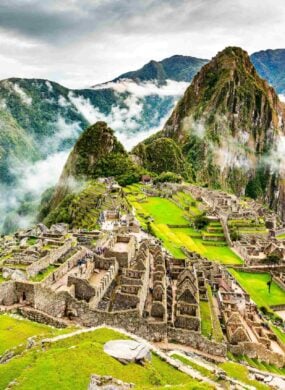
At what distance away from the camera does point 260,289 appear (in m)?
54.1

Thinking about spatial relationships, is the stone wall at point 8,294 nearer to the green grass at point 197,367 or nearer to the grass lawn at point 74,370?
the grass lawn at point 74,370

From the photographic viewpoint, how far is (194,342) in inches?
1032

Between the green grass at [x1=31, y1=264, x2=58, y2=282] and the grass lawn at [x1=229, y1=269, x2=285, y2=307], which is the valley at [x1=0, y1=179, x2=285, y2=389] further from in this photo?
the grass lawn at [x1=229, y1=269, x2=285, y2=307]

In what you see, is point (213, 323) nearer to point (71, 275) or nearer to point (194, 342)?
point (194, 342)

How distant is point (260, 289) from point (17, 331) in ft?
130

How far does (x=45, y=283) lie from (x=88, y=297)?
2871 millimetres

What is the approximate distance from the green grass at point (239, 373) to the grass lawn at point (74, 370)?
502 cm

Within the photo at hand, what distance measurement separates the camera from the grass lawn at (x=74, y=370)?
50.2 feet

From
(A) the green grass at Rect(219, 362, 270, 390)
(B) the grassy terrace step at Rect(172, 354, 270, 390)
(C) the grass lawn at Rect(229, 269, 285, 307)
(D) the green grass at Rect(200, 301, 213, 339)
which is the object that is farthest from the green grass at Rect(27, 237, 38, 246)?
(C) the grass lawn at Rect(229, 269, 285, 307)

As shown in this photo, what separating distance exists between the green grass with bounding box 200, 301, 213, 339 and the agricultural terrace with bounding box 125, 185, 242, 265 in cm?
1706

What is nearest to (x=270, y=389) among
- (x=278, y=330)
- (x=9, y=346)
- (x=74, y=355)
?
(x=74, y=355)

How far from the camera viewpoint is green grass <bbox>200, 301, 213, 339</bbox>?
91.9 ft

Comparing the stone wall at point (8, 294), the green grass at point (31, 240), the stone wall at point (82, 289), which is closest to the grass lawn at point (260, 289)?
the green grass at point (31, 240)

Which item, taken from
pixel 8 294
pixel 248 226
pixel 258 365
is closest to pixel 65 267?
pixel 8 294
